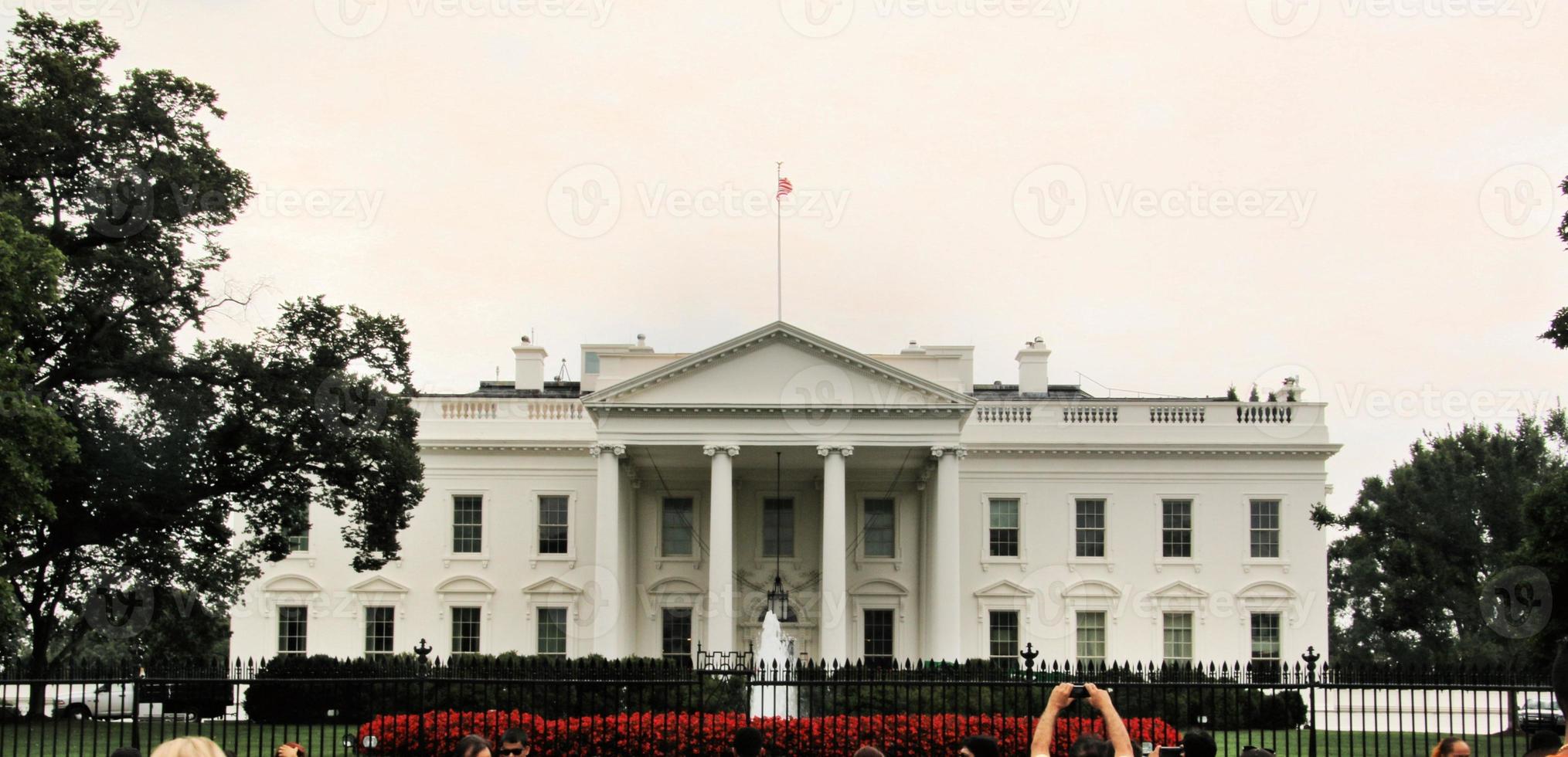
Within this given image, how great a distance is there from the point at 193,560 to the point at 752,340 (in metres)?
14.2

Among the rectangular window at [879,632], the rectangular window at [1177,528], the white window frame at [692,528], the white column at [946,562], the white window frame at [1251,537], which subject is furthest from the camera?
the rectangular window at [1177,528]

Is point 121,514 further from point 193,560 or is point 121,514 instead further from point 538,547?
point 538,547

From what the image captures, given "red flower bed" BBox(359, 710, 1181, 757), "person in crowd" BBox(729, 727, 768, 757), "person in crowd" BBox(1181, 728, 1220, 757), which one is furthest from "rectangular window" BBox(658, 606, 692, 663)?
"person in crowd" BBox(1181, 728, 1220, 757)

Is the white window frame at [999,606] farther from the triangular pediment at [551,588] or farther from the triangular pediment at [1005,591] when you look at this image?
the triangular pediment at [551,588]

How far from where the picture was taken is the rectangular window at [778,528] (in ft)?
141

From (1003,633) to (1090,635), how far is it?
2448 millimetres

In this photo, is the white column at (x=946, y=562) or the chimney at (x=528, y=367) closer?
the white column at (x=946, y=562)

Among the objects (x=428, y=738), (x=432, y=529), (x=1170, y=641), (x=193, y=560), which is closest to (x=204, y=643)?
(x=432, y=529)

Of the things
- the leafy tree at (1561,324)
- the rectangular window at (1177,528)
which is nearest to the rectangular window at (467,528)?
the rectangular window at (1177,528)

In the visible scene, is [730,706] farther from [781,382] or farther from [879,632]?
[879,632]

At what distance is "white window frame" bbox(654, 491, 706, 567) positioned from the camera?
141 ft

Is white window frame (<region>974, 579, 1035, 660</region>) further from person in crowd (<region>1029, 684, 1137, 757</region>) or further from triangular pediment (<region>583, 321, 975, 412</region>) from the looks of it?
person in crowd (<region>1029, 684, 1137, 757</region>)

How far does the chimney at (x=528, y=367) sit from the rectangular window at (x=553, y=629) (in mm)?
8721

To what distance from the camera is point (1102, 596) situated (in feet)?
141
